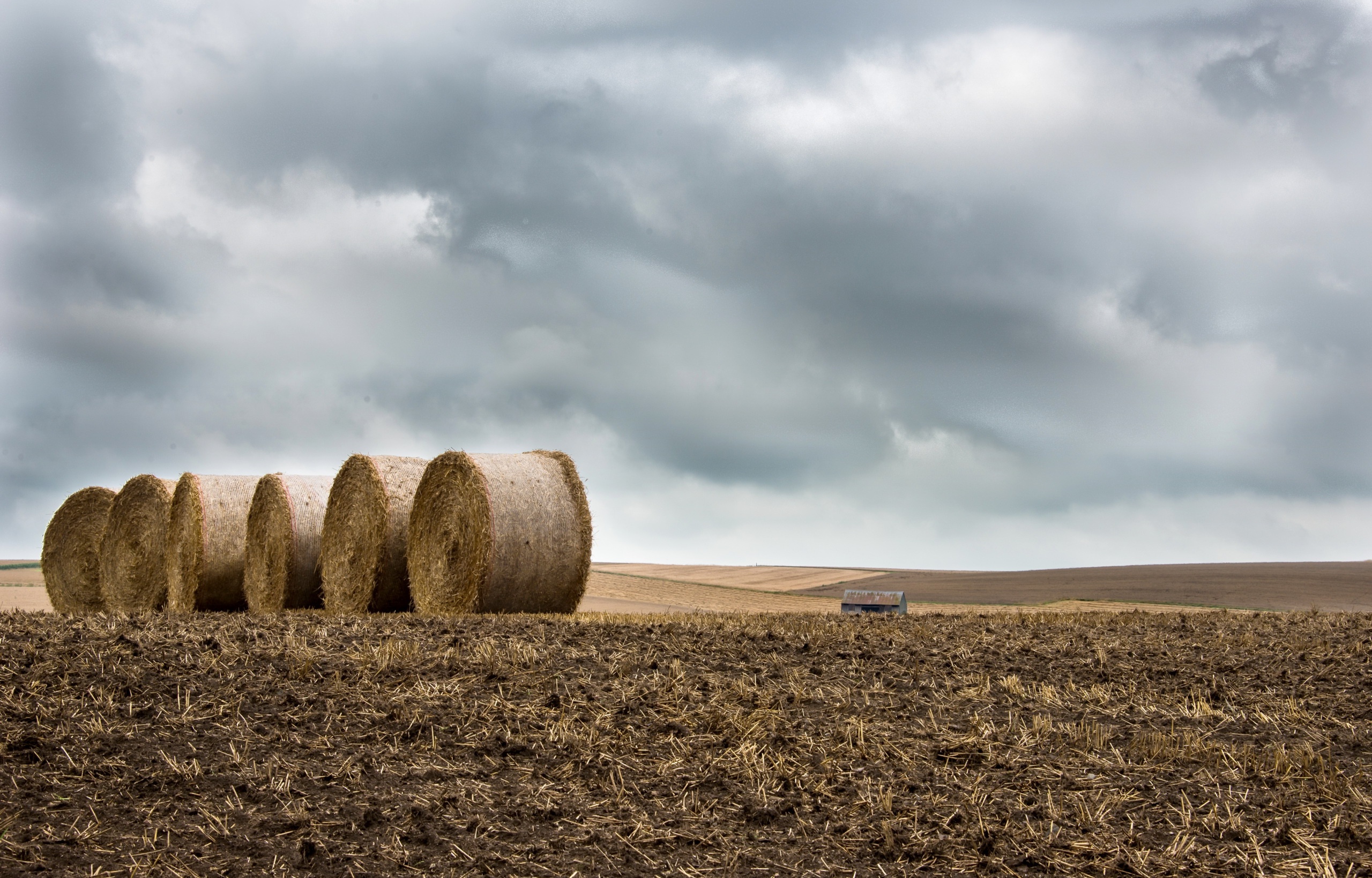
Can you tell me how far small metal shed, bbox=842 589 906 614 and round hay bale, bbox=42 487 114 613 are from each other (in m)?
12.2

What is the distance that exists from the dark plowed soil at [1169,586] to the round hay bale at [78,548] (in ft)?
51.3

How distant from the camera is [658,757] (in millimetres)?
5551

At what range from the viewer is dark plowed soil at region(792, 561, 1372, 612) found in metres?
21.1

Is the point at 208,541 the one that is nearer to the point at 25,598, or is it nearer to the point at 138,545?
the point at 138,545

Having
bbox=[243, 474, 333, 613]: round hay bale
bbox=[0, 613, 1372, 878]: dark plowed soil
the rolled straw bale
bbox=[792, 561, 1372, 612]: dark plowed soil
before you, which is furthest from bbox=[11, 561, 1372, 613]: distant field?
bbox=[0, 613, 1372, 878]: dark plowed soil

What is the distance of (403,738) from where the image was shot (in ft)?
19.1

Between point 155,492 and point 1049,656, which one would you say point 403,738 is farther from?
point 155,492

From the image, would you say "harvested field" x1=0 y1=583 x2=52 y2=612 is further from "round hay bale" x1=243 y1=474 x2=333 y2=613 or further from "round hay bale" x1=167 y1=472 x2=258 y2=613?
"round hay bale" x1=243 y1=474 x2=333 y2=613

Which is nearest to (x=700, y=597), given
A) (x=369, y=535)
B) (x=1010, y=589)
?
(x=1010, y=589)

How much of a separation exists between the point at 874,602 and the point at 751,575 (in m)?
18.8

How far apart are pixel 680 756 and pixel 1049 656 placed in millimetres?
4214

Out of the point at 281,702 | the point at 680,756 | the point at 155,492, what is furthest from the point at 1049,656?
the point at 155,492

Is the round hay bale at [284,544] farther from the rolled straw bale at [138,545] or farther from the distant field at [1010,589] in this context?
the distant field at [1010,589]

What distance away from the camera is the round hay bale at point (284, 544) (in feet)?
46.8
